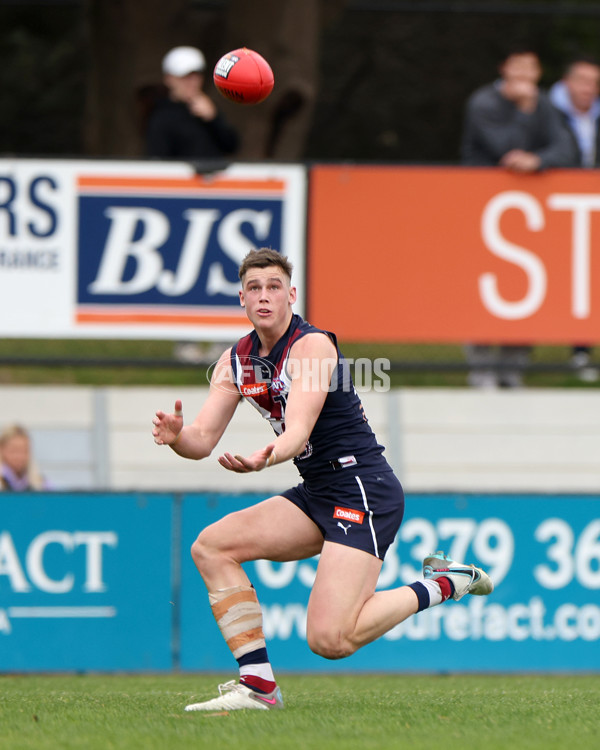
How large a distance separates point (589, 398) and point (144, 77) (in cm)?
639

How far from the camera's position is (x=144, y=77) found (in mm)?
14633

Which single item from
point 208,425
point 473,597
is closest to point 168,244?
point 473,597

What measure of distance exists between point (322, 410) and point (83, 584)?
4.08 m

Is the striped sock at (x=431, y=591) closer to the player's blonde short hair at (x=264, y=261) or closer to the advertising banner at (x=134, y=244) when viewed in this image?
the player's blonde short hair at (x=264, y=261)

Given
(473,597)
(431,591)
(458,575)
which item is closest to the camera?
(431,591)

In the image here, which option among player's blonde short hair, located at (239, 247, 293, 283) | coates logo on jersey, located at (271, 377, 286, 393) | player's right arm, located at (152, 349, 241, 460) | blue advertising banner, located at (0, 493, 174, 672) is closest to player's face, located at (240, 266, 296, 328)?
player's blonde short hair, located at (239, 247, 293, 283)

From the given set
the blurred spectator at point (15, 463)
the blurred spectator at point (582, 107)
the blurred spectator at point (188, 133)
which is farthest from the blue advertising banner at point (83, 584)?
the blurred spectator at point (582, 107)

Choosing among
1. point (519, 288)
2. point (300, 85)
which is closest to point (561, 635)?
point (519, 288)

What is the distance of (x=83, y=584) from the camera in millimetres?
9422

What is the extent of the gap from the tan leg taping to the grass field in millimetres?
334

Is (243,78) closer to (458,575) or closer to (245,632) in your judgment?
(458,575)

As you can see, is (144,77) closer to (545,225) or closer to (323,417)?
(545,225)

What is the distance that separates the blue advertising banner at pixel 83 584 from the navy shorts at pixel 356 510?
12.2 feet

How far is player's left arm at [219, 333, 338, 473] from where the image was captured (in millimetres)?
5445
